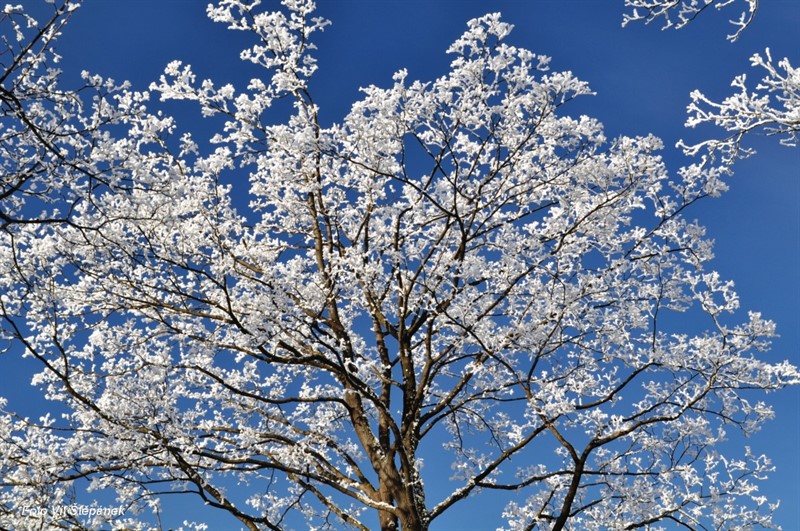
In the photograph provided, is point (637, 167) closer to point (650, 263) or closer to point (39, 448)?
point (650, 263)

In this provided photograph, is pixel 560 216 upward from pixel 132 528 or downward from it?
upward

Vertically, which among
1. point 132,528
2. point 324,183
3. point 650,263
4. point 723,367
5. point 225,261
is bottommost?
point 132,528

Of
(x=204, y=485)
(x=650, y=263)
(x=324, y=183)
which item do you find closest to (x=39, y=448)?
(x=204, y=485)

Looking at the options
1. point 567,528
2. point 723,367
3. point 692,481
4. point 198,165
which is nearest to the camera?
point 723,367

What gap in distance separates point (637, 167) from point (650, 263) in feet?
4.48

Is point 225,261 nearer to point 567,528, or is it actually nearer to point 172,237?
point 172,237

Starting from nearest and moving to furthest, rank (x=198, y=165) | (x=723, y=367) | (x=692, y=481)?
(x=723, y=367)
(x=198, y=165)
(x=692, y=481)

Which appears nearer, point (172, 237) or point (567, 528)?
point (172, 237)

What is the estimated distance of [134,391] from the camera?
901 cm

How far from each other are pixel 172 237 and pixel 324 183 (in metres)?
2.24

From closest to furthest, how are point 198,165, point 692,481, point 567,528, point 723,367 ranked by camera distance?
point 723,367 < point 198,165 < point 692,481 < point 567,528

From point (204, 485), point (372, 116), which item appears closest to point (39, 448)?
point (204, 485)

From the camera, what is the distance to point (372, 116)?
8547mm

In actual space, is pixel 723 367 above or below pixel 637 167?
below
